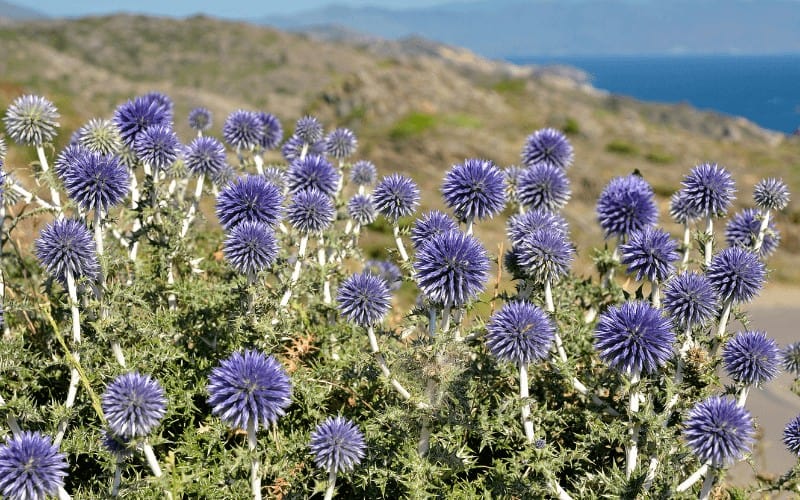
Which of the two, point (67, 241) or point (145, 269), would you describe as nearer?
point (67, 241)

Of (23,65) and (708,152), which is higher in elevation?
(23,65)

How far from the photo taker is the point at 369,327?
3592 mm

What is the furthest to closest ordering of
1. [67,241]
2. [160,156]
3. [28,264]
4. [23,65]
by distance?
[23,65]
[28,264]
[160,156]
[67,241]

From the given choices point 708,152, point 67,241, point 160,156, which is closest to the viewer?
point 67,241

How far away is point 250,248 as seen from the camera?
3625mm

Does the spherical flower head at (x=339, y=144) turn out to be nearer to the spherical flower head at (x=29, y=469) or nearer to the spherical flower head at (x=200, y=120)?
the spherical flower head at (x=200, y=120)

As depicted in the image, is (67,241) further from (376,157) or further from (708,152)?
(708,152)

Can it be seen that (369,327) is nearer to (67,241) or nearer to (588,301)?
(67,241)

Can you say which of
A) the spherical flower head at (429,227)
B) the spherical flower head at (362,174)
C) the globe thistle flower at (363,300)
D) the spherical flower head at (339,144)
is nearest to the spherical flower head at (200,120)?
the spherical flower head at (339,144)

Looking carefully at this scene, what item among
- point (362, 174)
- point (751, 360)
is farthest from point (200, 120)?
point (751, 360)

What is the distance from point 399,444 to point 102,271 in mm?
1947

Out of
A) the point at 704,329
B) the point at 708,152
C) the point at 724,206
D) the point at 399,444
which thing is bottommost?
the point at 399,444

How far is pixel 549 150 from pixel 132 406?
410 cm

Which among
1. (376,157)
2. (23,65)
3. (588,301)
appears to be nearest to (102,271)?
(588,301)
